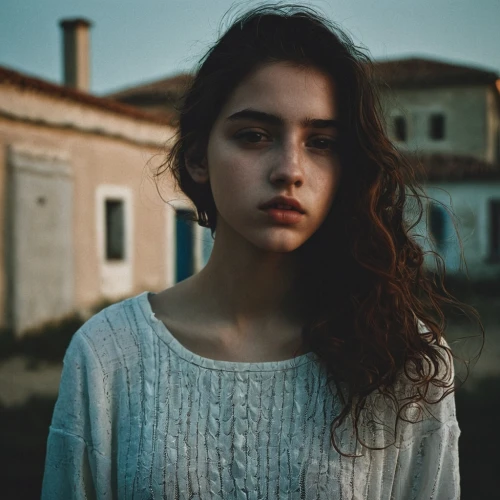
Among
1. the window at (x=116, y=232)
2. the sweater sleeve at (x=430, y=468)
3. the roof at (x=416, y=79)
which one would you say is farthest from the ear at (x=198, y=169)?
the roof at (x=416, y=79)

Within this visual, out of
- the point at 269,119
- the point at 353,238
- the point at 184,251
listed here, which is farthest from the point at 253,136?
the point at 184,251

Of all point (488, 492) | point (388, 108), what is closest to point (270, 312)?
point (388, 108)

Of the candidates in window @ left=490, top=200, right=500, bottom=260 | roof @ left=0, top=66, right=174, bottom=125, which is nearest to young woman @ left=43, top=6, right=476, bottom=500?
roof @ left=0, top=66, right=174, bottom=125

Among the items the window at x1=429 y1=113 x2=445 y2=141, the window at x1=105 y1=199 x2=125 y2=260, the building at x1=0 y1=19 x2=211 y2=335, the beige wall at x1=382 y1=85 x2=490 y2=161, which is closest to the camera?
the building at x1=0 y1=19 x2=211 y2=335

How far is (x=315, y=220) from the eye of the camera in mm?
1437

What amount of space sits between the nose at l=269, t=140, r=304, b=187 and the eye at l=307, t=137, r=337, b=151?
0.18 ft

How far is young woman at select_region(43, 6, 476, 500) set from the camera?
1.40 meters

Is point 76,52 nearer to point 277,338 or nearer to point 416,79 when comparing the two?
point 416,79

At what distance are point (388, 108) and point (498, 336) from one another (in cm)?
885

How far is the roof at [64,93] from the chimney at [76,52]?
3488 mm

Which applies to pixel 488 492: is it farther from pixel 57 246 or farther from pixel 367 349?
pixel 57 246

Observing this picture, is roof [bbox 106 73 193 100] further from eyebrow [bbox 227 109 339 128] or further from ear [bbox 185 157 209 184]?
eyebrow [bbox 227 109 339 128]

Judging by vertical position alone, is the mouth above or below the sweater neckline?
above

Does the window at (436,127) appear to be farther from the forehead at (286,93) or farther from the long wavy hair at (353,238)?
the forehead at (286,93)
